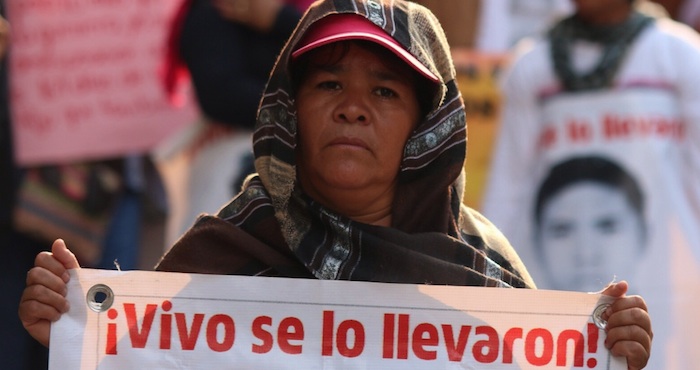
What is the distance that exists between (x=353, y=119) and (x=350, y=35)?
0.16 meters

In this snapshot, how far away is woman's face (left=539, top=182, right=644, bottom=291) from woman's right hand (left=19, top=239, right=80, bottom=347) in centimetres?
270

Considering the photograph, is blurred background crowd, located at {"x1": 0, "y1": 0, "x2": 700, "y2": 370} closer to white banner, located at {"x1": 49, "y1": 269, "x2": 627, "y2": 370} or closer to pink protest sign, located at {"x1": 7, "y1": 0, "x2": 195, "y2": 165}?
pink protest sign, located at {"x1": 7, "y1": 0, "x2": 195, "y2": 165}

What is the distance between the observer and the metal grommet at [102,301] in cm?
293

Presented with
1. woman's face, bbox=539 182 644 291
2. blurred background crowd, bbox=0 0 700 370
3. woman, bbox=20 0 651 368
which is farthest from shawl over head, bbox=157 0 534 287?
woman's face, bbox=539 182 644 291

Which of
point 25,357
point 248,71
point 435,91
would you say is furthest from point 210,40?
point 435,91

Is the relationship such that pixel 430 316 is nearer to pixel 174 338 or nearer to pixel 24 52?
pixel 174 338

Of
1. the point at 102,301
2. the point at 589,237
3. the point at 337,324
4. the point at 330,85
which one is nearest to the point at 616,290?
the point at 337,324

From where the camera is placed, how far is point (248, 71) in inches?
202

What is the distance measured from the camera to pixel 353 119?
3066mm

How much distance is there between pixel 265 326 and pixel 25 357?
7.23 ft

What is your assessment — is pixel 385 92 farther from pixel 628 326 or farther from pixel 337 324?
pixel 628 326

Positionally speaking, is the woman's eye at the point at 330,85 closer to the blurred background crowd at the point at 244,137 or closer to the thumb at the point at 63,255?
the thumb at the point at 63,255

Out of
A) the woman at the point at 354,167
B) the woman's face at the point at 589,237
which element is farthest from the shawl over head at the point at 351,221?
the woman's face at the point at 589,237

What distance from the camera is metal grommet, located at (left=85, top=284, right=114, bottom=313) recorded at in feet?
9.60
